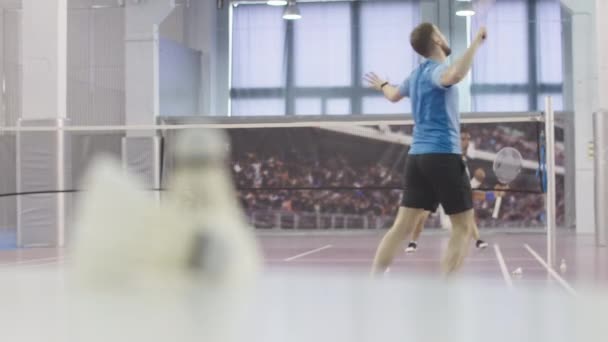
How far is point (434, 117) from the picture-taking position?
14.5 feet

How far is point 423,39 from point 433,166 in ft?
2.21

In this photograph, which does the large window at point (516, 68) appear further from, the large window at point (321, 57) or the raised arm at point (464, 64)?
the raised arm at point (464, 64)

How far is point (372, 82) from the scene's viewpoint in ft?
15.9

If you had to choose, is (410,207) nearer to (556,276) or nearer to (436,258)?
(556,276)

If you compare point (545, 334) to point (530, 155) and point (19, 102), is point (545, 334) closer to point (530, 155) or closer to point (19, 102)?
point (530, 155)

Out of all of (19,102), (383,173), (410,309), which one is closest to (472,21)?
(383,173)

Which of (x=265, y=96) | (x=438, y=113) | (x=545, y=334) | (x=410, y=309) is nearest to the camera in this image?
(x=545, y=334)

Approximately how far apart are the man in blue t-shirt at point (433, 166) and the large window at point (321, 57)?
13.5m

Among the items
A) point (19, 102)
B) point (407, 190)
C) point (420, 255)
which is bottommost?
point (420, 255)

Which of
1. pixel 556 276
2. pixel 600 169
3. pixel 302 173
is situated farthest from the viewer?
pixel 302 173

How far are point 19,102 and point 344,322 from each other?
1443cm

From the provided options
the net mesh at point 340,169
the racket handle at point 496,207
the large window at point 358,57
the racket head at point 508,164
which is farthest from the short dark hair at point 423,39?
the large window at point 358,57

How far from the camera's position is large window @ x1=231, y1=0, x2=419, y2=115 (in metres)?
18.2

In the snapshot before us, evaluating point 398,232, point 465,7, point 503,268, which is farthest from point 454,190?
point 465,7
